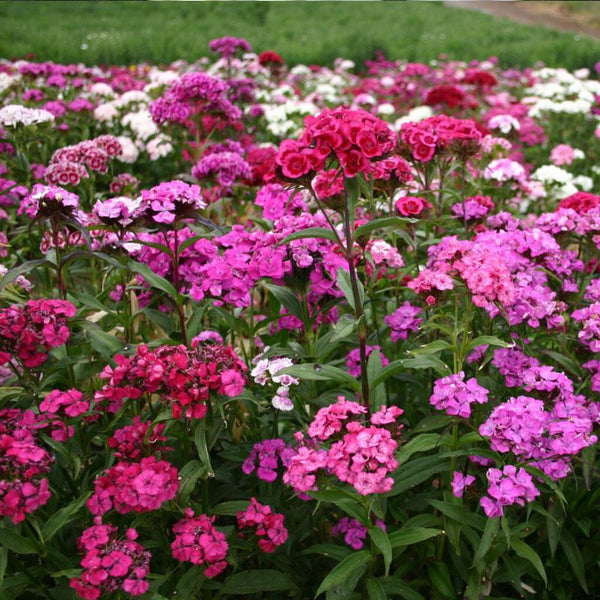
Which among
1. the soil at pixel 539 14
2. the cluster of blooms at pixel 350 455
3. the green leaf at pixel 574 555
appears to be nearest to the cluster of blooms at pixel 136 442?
the cluster of blooms at pixel 350 455

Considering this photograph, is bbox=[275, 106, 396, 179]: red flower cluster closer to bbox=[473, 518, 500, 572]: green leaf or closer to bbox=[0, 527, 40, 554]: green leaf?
bbox=[473, 518, 500, 572]: green leaf

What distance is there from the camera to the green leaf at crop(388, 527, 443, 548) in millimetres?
→ 1890

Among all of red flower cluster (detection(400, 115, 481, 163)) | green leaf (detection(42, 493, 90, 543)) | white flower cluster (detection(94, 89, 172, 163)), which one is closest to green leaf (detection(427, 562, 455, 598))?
green leaf (detection(42, 493, 90, 543))

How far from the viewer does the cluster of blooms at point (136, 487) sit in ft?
5.67

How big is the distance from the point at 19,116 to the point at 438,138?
230 centimetres

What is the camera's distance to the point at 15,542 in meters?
1.80

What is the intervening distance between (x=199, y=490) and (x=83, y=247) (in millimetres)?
1306

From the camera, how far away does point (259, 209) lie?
470 centimetres

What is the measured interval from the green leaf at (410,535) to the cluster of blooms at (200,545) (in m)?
0.51

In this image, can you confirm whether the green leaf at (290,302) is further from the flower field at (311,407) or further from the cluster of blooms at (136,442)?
the cluster of blooms at (136,442)

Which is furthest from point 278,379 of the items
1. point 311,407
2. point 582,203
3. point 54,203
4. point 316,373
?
point 582,203

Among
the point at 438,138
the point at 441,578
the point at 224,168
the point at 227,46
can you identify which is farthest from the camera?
the point at 227,46

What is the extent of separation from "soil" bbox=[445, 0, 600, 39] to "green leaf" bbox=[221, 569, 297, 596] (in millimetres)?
24038

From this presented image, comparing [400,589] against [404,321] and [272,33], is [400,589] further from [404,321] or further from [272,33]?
[272,33]
